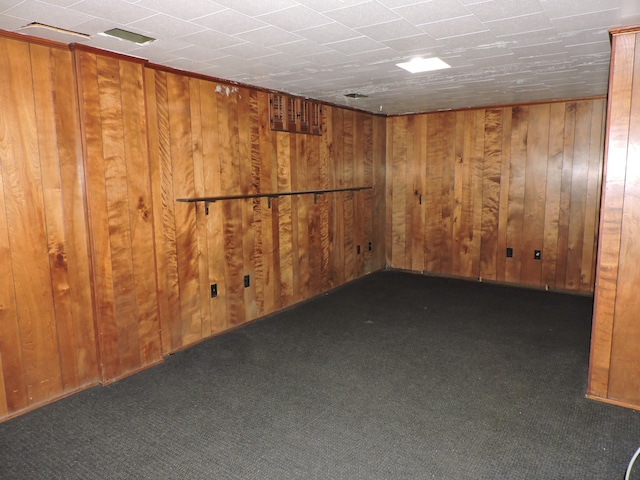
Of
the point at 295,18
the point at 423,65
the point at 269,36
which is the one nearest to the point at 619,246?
the point at 423,65

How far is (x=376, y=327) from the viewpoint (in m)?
4.09

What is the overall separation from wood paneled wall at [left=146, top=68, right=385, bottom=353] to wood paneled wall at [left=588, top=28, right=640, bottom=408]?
9.19ft

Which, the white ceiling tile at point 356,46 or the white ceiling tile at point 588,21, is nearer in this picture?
the white ceiling tile at point 588,21

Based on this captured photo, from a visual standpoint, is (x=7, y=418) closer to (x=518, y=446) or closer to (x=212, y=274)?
(x=212, y=274)

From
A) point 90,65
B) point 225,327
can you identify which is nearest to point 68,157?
point 90,65

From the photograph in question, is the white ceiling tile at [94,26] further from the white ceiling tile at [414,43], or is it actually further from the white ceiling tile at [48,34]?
the white ceiling tile at [414,43]

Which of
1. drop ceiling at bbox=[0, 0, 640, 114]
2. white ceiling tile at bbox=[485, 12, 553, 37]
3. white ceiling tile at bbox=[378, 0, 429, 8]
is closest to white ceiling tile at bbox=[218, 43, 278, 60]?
drop ceiling at bbox=[0, 0, 640, 114]

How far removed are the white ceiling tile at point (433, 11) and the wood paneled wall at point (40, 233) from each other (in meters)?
2.06

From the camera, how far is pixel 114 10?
84.6 inches

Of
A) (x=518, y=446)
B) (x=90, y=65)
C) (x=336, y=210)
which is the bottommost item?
(x=518, y=446)

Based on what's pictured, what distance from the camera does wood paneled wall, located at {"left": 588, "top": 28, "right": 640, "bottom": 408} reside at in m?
2.49

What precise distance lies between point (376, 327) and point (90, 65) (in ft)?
9.90

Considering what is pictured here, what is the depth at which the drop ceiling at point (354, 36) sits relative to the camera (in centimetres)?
216

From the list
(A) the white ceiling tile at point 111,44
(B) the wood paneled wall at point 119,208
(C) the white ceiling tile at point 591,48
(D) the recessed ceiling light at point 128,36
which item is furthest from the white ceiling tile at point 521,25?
(B) the wood paneled wall at point 119,208
